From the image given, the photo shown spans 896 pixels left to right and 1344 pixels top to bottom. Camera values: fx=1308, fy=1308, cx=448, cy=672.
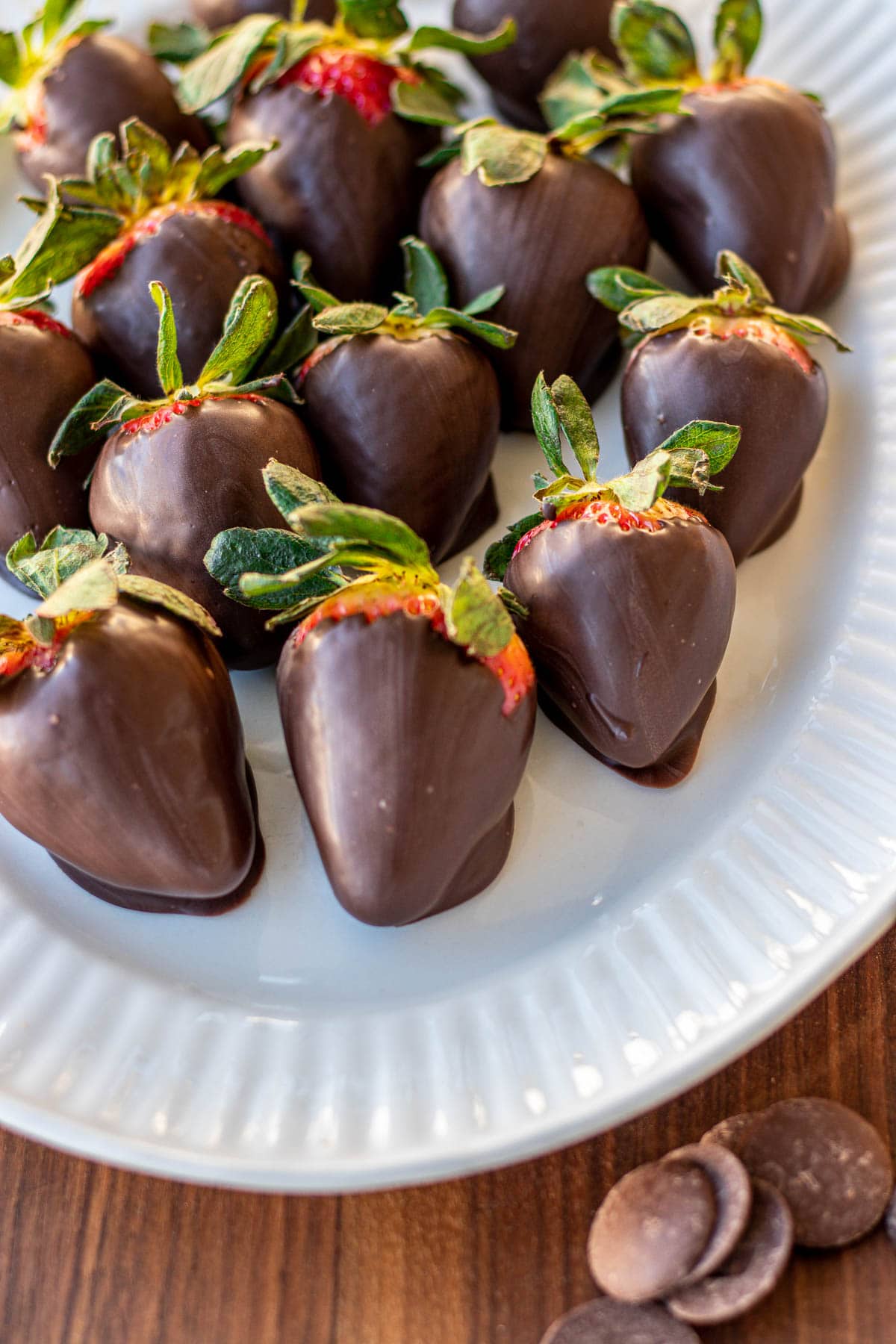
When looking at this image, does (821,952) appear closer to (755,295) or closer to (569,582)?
(569,582)

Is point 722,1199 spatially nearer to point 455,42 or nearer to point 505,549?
point 505,549

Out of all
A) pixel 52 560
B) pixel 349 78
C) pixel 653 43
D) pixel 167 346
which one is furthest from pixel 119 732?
pixel 653 43

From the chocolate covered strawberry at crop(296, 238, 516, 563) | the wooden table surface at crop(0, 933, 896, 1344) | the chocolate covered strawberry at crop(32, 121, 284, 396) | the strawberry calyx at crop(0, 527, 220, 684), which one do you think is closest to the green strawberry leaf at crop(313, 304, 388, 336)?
the chocolate covered strawberry at crop(296, 238, 516, 563)

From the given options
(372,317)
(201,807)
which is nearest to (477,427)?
(372,317)

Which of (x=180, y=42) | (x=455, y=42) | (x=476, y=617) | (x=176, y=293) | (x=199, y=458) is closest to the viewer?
(x=476, y=617)

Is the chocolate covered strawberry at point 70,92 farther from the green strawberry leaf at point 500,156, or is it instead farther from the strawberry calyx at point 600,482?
the strawberry calyx at point 600,482
